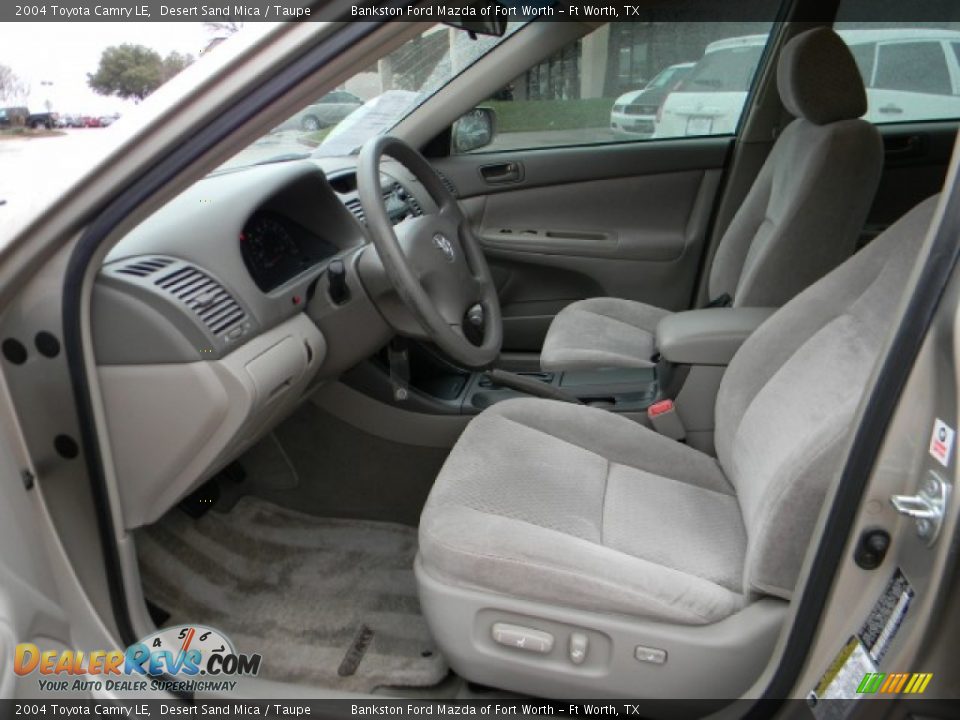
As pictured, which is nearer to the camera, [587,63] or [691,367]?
[691,367]

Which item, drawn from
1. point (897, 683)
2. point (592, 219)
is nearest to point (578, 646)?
point (897, 683)

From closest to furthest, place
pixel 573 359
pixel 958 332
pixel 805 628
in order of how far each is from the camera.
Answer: pixel 958 332
pixel 805 628
pixel 573 359

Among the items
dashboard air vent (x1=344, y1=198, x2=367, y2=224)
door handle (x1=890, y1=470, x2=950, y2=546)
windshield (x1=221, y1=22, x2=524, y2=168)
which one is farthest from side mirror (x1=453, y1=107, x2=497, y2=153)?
door handle (x1=890, y1=470, x2=950, y2=546)

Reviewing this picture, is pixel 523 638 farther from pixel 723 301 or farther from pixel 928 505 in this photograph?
pixel 723 301

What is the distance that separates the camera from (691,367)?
195cm

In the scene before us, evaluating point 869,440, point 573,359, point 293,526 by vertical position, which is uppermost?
point 869,440

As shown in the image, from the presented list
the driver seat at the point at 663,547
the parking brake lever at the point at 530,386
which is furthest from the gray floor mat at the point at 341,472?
the driver seat at the point at 663,547

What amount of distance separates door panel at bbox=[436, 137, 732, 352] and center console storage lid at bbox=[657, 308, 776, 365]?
111 cm

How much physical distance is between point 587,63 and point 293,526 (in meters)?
1.87

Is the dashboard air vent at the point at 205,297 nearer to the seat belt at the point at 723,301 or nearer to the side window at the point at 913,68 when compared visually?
the seat belt at the point at 723,301

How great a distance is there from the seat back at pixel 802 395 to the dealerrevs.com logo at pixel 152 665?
951 millimetres

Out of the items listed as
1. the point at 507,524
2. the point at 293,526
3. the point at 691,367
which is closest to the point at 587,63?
the point at 691,367

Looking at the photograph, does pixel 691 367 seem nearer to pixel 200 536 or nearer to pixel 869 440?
pixel 869 440

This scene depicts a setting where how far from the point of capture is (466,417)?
2.12 m
